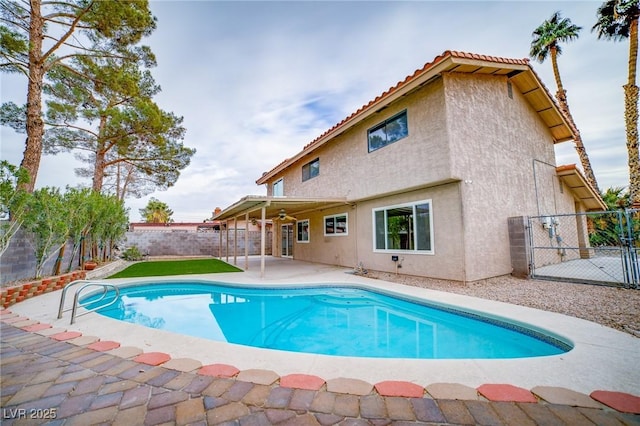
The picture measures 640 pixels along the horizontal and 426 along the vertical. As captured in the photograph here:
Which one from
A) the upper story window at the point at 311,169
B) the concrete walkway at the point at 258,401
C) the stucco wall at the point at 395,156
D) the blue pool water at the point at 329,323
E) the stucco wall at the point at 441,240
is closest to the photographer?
the concrete walkway at the point at 258,401

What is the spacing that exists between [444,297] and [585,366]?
379 centimetres

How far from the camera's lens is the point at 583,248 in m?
6.89

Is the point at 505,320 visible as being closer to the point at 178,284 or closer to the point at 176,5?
the point at 178,284

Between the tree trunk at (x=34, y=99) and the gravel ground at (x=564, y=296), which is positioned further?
the tree trunk at (x=34, y=99)

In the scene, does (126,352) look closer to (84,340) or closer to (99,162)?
Result: (84,340)

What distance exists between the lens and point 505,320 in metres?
5.36

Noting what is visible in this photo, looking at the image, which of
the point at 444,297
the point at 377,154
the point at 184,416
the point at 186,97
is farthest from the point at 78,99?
the point at 444,297

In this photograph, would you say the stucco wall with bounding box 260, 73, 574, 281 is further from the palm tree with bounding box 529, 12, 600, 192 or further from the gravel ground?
the palm tree with bounding box 529, 12, 600, 192

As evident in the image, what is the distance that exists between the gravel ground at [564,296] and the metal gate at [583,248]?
2.94ft


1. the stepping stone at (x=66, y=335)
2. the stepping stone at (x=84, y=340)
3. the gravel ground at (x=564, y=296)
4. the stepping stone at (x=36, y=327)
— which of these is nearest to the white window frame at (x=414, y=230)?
the gravel ground at (x=564, y=296)

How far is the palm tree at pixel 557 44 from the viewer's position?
1809 cm

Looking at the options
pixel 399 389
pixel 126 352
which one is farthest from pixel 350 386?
pixel 126 352

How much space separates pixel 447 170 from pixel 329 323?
587cm

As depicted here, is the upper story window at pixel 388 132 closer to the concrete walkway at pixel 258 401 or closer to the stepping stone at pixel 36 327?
the concrete walkway at pixel 258 401
